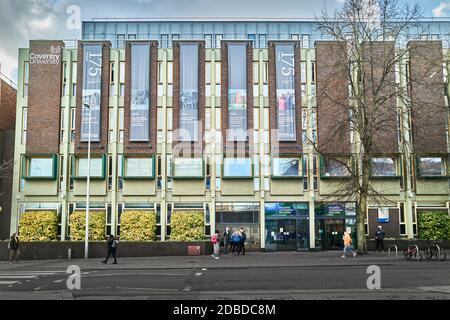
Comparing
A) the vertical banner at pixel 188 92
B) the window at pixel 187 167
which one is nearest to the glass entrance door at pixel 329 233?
the window at pixel 187 167

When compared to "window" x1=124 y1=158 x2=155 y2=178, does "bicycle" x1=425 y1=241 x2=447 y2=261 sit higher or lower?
lower

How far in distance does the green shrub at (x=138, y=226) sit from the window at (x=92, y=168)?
4341mm

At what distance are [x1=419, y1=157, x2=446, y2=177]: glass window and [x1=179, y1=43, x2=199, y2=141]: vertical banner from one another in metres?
18.3

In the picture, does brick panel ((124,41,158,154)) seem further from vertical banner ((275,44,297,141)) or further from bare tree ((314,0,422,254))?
bare tree ((314,0,422,254))

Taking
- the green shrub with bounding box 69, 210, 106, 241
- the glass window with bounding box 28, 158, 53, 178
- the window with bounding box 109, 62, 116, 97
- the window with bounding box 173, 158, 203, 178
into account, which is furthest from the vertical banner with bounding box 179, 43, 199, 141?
the glass window with bounding box 28, 158, 53, 178

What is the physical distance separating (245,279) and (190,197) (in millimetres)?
20499

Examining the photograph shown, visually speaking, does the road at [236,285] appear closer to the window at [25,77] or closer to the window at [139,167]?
the window at [139,167]

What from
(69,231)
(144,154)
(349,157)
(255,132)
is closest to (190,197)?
(144,154)

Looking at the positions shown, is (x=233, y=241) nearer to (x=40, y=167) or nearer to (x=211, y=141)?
(x=211, y=141)

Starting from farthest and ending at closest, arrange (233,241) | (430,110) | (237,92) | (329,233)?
(237,92) < (329,233) < (430,110) < (233,241)

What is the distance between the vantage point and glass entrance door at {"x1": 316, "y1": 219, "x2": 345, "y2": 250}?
3706 cm

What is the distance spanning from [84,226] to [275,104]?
17942 mm

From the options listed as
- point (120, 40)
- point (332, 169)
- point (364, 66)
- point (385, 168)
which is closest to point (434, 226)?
point (385, 168)

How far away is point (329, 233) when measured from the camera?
37.2 m
